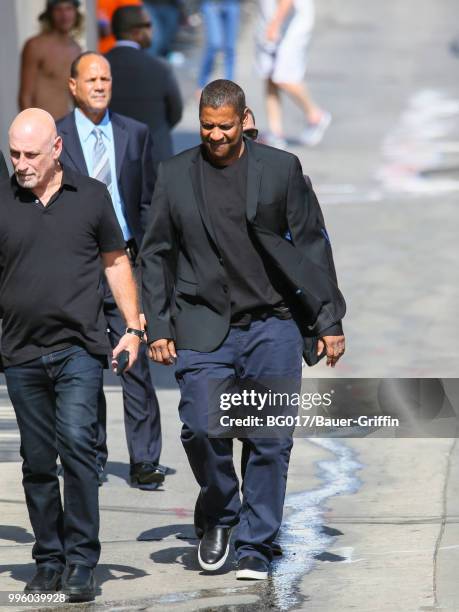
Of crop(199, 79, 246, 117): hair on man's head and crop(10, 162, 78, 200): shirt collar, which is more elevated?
crop(199, 79, 246, 117): hair on man's head

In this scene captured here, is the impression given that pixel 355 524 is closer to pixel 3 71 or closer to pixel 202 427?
pixel 202 427

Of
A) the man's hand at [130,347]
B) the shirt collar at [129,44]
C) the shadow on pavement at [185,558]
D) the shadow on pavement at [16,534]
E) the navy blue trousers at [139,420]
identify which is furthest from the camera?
the shirt collar at [129,44]

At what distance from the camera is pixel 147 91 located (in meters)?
9.61

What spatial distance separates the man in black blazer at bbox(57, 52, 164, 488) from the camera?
25.8 ft

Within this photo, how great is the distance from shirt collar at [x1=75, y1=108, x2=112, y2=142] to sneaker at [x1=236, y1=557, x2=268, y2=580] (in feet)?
7.97

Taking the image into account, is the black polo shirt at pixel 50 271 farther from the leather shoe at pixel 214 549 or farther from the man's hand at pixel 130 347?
the leather shoe at pixel 214 549

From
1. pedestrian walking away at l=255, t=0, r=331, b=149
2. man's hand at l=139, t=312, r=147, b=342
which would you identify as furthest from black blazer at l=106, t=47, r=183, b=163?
pedestrian walking away at l=255, t=0, r=331, b=149

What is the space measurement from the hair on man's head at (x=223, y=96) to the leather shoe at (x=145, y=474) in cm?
221

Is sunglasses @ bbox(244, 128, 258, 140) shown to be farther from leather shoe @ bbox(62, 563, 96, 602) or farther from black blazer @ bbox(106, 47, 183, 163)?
black blazer @ bbox(106, 47, 183, 163)

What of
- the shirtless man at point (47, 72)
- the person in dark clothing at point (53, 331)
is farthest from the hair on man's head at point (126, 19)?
the person in dark clothing at point (53, 331)

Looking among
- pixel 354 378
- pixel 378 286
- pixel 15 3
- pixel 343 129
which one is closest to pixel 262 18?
pixel 343 129

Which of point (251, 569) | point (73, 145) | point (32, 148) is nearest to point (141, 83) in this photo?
point (73, 145)

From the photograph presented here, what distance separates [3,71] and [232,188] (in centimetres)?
582

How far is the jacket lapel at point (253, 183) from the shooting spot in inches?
250
